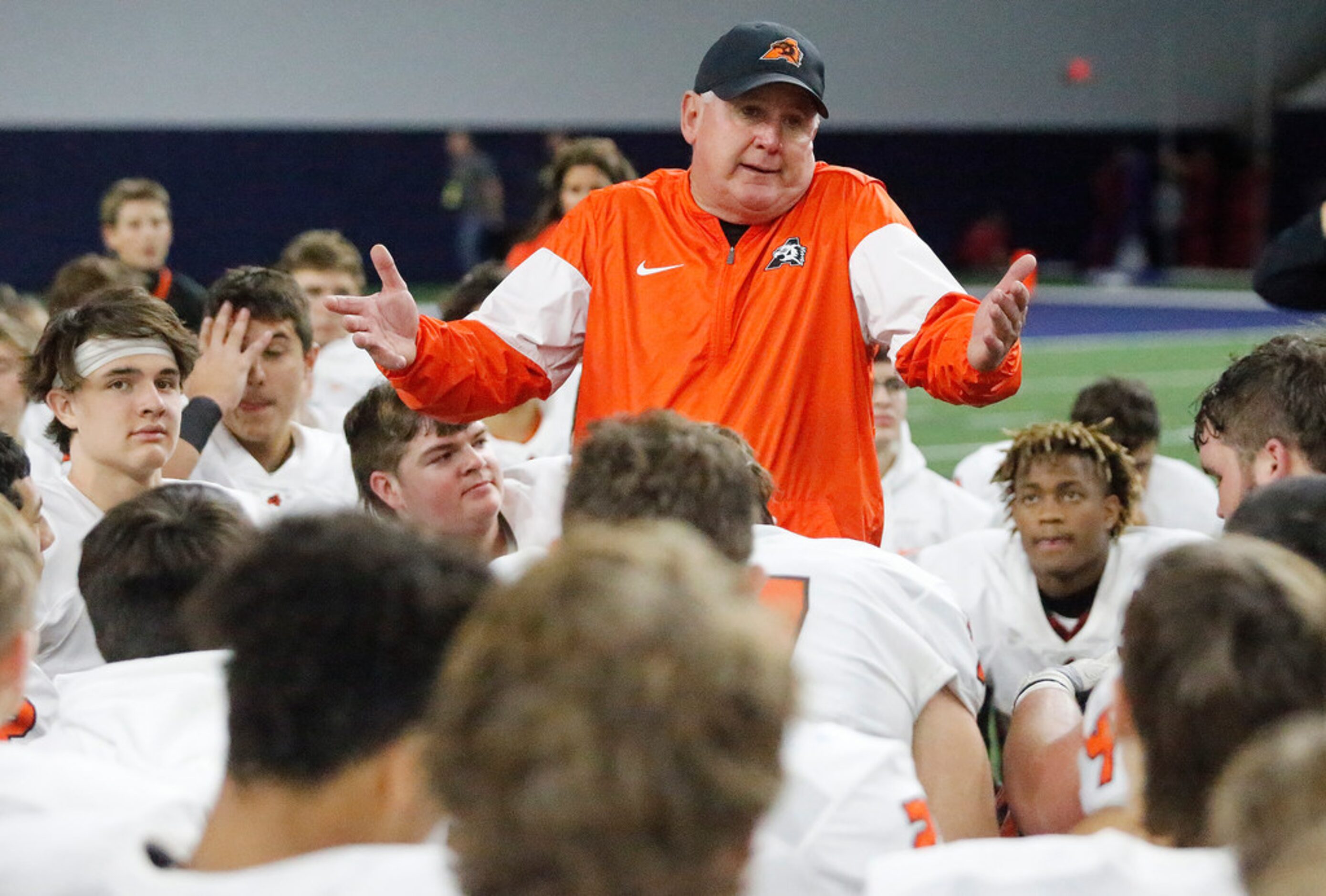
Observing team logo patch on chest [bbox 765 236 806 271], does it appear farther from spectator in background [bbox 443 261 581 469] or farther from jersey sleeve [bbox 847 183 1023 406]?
spectator in background [bbox 443 261 581 469]

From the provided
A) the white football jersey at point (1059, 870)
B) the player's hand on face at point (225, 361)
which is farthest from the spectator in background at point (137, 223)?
the white football jersey at point (1059, 870)

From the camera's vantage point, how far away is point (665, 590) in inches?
60.4

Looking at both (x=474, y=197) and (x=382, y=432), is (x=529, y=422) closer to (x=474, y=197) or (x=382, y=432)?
(x=382, y=432)

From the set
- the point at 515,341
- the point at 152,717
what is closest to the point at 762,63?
the point at 515,341

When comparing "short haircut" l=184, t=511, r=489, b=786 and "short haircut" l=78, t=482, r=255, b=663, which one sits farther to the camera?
"short haircut" l=78, t=482, r=255, b=663

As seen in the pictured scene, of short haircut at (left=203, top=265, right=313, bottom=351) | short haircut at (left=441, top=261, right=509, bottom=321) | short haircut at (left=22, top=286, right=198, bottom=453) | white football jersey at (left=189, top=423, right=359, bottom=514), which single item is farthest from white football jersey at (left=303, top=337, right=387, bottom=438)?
short haircut at (left=22, top=286, right=198, bottom=453)

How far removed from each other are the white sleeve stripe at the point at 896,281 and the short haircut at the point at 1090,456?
1.12 metres

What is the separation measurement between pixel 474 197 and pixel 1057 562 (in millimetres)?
19046

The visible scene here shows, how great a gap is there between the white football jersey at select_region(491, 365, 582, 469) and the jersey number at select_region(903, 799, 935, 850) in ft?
12.2

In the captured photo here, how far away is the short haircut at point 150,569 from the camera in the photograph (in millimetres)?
2783

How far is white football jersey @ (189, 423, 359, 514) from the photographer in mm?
5230

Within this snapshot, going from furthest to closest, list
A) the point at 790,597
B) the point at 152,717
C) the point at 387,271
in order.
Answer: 1. the point at 387,271
2. the point at 790,597
3. the point at 152,717

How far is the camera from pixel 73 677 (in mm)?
2816

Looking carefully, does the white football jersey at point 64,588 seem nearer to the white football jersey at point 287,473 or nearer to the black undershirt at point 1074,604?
the white football jersey at point 287,473
